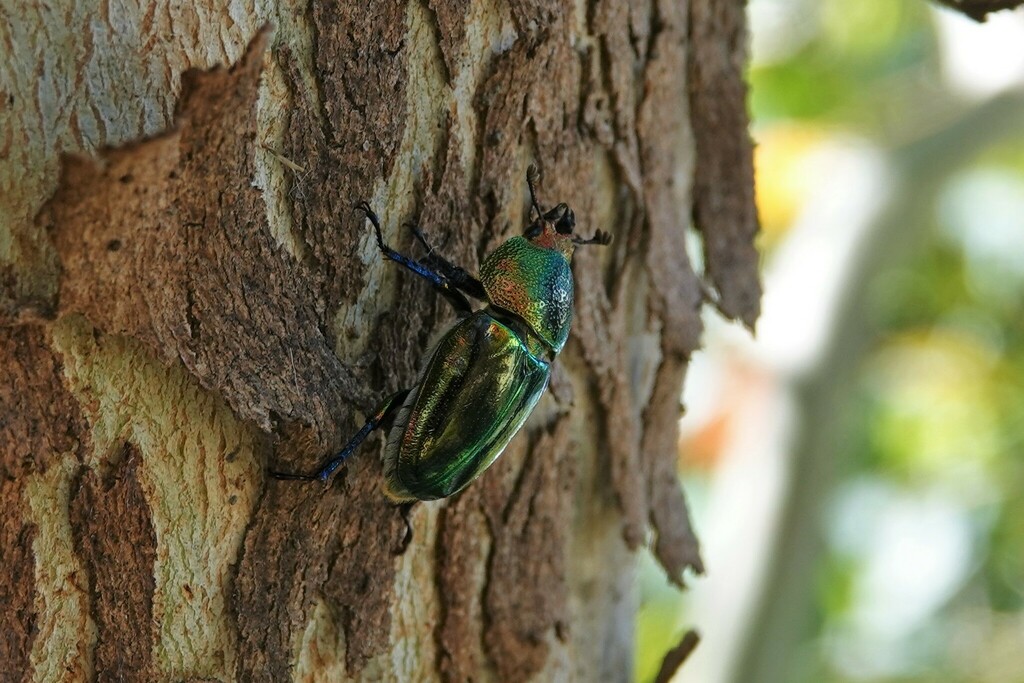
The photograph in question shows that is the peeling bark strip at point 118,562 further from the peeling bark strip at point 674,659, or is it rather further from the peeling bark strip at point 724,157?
the peeling bark strip at point 724,157

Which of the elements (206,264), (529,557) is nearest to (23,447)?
(206,264)

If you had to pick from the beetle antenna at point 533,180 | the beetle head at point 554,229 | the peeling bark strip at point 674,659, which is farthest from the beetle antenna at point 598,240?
the peeling bark strip at point 674,659

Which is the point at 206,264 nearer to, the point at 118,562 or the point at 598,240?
the point at 118,562

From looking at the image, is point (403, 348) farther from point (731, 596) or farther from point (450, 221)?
point (731, 596)

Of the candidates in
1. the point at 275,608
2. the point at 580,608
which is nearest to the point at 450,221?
the point at 275,608

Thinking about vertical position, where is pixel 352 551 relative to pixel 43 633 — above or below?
above

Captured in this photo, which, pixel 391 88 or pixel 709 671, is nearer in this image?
pixel 391 88

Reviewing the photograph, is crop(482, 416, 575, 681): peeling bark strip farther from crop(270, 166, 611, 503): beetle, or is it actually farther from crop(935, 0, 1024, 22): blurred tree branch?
crop(935, 0, 1024, 22): blurred tree branch
